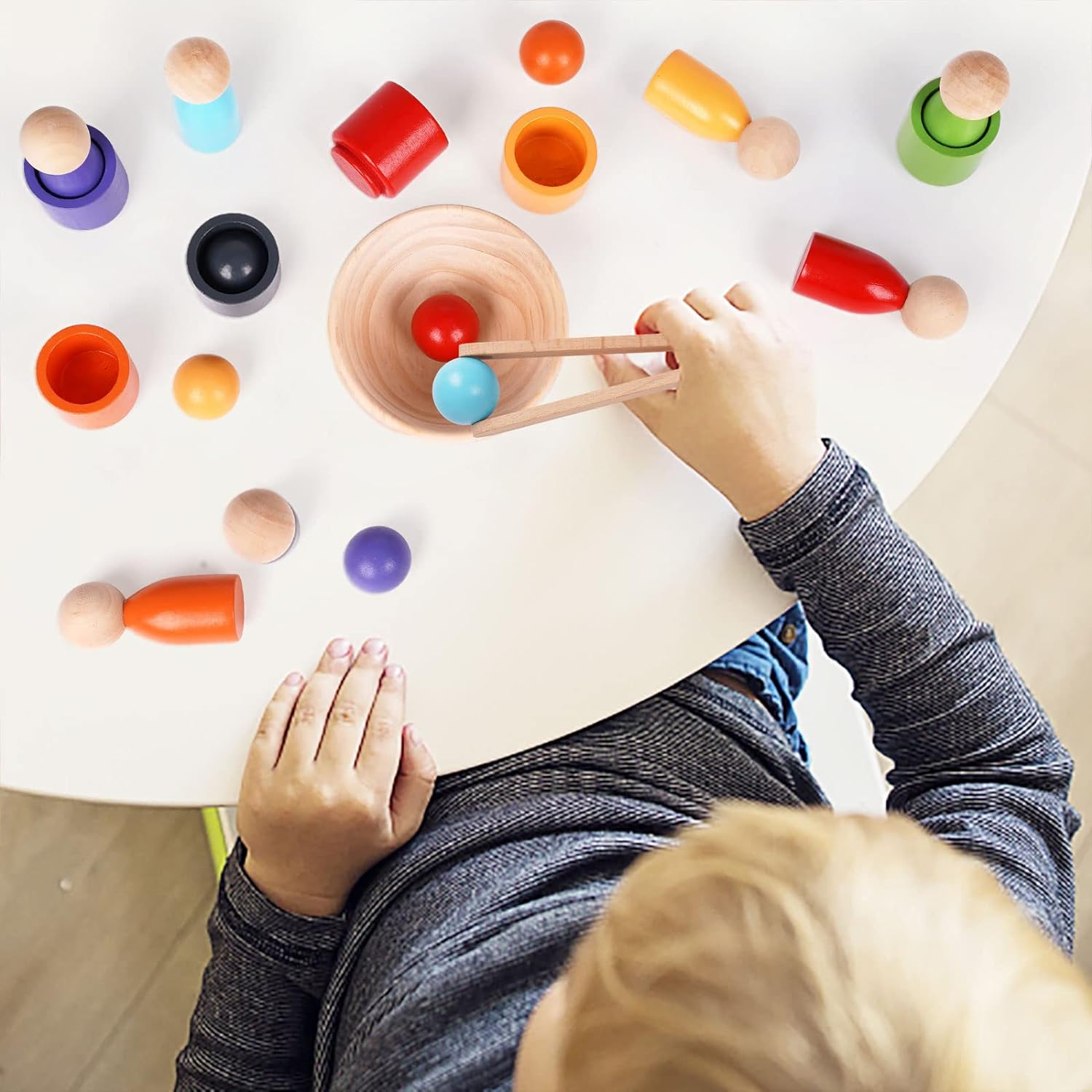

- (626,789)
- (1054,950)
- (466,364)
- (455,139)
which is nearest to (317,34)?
(455,139)

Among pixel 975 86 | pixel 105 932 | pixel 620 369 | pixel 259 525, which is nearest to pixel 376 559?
pixel 259 525

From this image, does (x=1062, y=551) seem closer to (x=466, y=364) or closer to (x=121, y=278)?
(x=466, y=364)

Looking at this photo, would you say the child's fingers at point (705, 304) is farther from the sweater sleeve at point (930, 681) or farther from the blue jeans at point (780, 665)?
the blue jeans at point (780, 665)

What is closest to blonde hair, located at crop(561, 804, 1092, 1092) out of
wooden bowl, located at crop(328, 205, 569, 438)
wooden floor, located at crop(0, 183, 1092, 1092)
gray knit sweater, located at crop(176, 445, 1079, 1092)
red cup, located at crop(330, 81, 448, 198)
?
gray knit sweater, located at crop(176, 445, 1079, 1092)

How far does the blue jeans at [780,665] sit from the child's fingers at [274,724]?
0.94ft

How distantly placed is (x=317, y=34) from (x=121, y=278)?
0.59 feet

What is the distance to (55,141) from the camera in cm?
57

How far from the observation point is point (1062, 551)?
4.06 feet

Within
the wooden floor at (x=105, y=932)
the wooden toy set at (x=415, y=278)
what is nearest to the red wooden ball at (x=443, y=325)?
the wooden toy set at (x=415, y=278)

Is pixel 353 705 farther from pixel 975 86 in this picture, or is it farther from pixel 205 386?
pixel 975 86

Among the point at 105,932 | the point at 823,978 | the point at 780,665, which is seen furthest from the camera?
the point at 105,932

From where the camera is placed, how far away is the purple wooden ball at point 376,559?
60 cm

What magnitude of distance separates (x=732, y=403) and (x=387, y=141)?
9.4 inches

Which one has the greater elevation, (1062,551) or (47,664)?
(1062,551)
